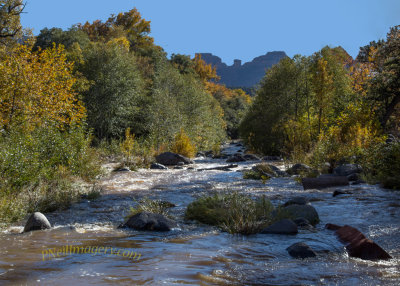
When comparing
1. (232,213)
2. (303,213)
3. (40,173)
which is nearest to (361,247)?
(303,213)

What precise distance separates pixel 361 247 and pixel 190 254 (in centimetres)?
209

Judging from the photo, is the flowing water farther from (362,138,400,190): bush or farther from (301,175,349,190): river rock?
(301,175,349,190): river rock

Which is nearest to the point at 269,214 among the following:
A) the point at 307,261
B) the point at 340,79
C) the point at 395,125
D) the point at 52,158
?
the point at 307,261

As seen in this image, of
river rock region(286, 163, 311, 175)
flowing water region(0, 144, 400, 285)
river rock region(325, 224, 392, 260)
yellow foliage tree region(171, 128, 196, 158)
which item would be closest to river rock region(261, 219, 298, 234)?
flowing water region(0, 144, 400, 285)

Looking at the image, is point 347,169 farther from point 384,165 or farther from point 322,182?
point 322,182

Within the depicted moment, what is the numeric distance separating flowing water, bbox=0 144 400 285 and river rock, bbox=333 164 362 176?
3.68 metres

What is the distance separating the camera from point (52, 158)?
34.5ft

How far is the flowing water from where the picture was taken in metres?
3.66

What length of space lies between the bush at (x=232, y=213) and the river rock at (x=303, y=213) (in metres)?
0.36

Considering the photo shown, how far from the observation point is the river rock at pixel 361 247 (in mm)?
4395

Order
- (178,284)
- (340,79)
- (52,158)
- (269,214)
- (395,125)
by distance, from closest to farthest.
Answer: (178,284) < (269,214) < (52,158) < (395,125) < (340,79)

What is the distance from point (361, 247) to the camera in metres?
4.57

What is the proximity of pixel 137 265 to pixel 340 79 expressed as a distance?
31.3 metres

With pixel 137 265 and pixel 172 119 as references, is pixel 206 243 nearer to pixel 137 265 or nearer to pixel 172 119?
pixel 137 265
